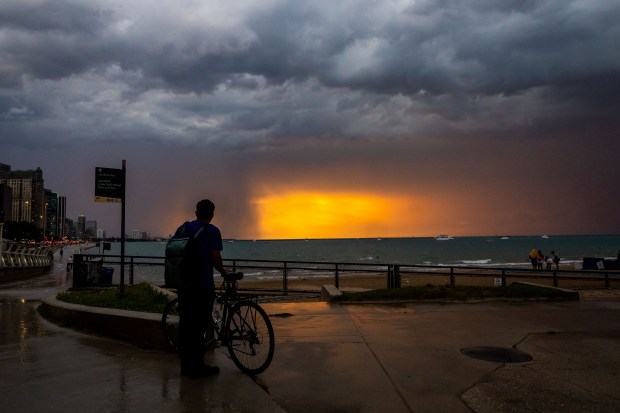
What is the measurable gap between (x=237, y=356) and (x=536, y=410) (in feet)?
10.1

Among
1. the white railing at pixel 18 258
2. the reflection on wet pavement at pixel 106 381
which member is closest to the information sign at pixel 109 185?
the reflection on wet pavement at pixel 106 381

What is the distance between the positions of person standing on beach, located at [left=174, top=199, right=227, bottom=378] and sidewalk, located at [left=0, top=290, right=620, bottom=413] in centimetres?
25

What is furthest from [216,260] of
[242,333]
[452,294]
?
[452,294]

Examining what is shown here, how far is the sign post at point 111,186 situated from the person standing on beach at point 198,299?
14.2 ft

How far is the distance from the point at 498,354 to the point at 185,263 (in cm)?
408

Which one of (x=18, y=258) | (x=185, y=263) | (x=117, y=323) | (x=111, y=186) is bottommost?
(x=117, y=323)

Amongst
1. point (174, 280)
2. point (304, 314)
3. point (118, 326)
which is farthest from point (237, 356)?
point (304, 314)

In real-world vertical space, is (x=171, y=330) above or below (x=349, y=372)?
above

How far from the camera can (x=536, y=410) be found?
4168 millimetres

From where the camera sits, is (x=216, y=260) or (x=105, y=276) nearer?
(x=216, y=260)

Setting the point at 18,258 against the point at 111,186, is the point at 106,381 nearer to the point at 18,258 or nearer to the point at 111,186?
the point at 111,186

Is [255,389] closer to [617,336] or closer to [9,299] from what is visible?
[617,336]

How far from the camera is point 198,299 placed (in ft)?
17.0

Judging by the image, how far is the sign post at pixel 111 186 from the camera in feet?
29.5
